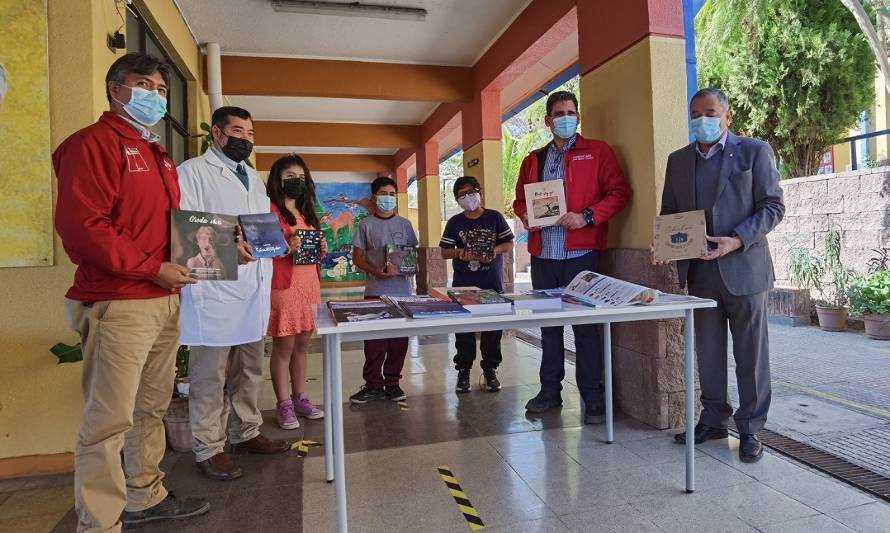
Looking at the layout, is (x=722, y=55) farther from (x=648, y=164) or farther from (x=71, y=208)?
(x=71, y=208)

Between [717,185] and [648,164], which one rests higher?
[648,164]

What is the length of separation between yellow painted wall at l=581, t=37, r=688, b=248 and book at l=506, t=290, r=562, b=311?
101cm

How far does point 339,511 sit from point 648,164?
8.72ft

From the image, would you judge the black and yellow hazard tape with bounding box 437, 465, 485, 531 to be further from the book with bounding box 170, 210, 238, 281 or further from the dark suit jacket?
the dark suit jacket

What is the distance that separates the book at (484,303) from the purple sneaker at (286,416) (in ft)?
5.65

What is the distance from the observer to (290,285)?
3494 millimetres

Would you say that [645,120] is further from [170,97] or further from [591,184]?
[170,97]

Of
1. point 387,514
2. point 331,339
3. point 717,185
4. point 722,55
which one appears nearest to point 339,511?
point 387,514

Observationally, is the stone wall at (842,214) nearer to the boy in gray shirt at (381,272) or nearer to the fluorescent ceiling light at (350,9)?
the fluorescent ceiling light at (350,9)

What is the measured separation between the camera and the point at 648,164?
3408 mm

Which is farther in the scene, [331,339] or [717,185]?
[717,185]

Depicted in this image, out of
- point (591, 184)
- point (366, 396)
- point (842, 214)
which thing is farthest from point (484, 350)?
point (842, 214)

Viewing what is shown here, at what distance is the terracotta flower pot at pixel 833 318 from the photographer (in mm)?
6859

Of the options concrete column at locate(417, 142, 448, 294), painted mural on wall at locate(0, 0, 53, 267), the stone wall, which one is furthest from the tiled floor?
concrete column at locate(417, 142, 448, 294)
